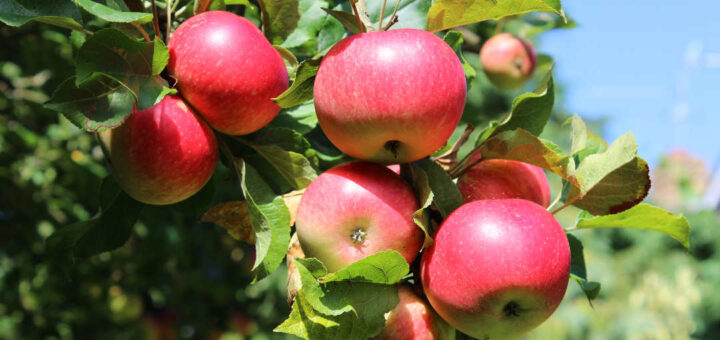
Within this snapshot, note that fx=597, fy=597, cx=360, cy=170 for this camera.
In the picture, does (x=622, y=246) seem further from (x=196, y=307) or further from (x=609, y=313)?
(x=196, y=307)

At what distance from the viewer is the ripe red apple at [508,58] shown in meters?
2.22

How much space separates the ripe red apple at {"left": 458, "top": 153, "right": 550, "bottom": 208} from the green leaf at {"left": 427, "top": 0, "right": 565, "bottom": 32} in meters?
0.22

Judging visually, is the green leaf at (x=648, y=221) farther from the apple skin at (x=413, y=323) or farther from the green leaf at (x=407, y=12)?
the green leaf at (x=407, y=12)

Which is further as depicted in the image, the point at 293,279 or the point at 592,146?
the point at 592,146

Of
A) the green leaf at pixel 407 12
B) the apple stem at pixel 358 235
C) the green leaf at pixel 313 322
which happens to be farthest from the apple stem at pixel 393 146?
the green leaf at pixel 407 12

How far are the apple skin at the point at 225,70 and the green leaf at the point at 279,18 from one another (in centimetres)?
11

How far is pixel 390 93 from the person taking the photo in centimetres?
75

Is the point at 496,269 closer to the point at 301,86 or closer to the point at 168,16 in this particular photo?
the point at 301,86

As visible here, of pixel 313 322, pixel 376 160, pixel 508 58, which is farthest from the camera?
pixel 508 58

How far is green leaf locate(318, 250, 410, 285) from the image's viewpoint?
0.70 meters

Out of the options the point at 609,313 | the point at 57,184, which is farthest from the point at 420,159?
the point at 609,313

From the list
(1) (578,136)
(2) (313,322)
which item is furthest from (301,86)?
(1) (578,136)

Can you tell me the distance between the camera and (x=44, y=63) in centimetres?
199

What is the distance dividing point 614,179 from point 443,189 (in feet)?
0.80
